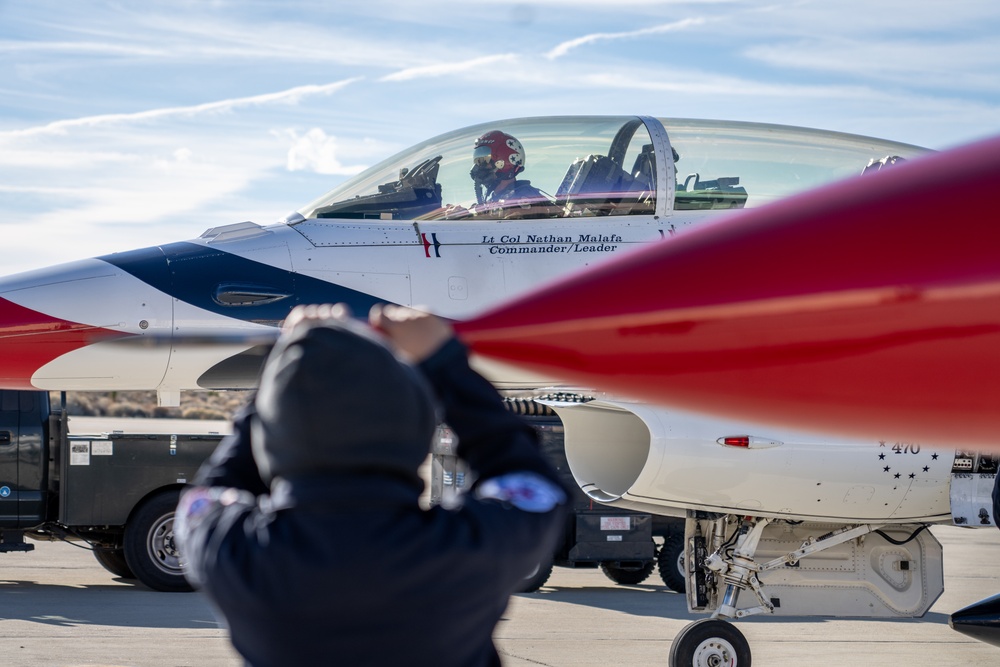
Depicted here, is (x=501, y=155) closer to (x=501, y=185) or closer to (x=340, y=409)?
(x=501, y=185)

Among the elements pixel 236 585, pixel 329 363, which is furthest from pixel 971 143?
pixel 236 585

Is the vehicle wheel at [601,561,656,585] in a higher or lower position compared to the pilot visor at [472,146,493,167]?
lower

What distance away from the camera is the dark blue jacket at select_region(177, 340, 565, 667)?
2.02m

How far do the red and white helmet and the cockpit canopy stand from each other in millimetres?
30

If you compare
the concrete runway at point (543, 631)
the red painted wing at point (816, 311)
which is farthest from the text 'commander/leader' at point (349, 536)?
the concrete runway at point (543, 631)

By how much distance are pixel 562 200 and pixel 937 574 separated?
3.62m

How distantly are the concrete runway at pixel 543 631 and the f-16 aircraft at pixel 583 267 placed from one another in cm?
184

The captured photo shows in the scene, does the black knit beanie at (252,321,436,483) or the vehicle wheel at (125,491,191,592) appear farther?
the vehicle wheel at (125,491,191,592)

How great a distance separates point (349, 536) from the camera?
6.64ft

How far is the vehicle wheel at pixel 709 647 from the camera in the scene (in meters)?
7.65

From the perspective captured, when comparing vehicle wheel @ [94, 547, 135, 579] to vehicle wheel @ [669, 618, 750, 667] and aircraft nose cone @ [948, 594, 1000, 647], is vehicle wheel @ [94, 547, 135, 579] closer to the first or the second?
vehicle wheel @ [669, 618, 750, 667]

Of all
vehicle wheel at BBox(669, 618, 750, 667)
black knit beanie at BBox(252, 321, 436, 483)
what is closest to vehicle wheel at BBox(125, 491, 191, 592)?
vehicle wheel at BBox(669, 618, 750, 667)

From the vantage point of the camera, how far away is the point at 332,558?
2.01 m

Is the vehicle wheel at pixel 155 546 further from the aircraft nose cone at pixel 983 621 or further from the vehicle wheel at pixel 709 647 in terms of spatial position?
the aircraft nose cone at pixel 983 621
